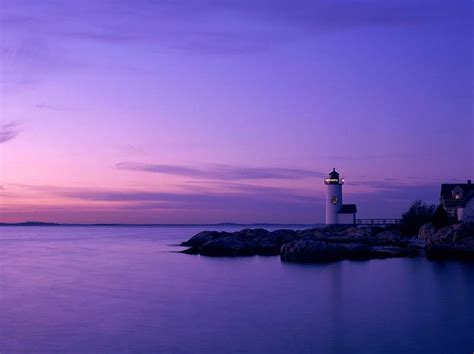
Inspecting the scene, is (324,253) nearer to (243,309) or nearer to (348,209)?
(243,309)

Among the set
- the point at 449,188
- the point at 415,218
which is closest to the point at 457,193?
the point at 449,188

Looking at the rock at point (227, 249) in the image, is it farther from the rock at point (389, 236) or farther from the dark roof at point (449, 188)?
the dark roof at point (449, 188)

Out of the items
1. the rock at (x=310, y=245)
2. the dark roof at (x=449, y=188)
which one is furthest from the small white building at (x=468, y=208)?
the dark roof at (x=449, y=188)

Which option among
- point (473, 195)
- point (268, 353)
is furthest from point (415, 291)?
point (473, 195)

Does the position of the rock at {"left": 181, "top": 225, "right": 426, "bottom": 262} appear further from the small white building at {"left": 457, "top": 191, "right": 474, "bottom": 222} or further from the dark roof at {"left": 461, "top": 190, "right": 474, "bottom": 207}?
the dark roof at {"left": 461, "top": 190, "right": 474, "bottom": 207}

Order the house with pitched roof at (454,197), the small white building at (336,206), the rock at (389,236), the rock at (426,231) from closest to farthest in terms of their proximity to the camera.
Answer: the rock at (426,231) → the rock at (389,236) → the house with pitched roof at (454,197) → the small white building at (336,206)

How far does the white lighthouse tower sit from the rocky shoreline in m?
10.6

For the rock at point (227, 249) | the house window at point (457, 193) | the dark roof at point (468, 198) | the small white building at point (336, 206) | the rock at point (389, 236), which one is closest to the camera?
the rock at point (227, 249)

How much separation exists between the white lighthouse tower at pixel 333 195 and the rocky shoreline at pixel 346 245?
10.6m

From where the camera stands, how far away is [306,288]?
20.6 metres

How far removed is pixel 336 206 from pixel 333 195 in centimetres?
107

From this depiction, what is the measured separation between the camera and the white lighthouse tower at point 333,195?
181 ft

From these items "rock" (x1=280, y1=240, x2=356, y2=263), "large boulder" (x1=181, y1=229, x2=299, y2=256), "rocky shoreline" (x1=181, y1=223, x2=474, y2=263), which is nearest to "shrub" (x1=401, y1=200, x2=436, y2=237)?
"rocky shoreline" (x1=181, y1=223, x2=474, y2=263)

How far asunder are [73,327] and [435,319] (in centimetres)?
900
